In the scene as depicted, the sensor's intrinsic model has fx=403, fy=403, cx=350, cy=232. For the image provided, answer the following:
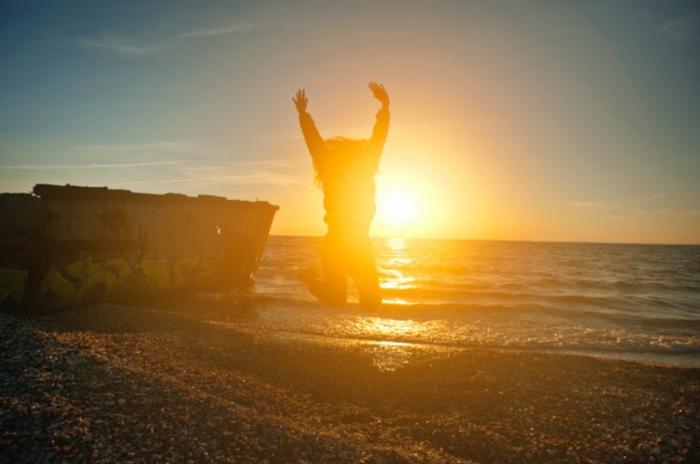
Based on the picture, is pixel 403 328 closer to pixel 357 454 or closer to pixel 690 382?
pixel 690 382

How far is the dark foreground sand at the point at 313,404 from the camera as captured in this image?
10.8 feet

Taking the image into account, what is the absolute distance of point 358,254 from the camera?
15.3ft

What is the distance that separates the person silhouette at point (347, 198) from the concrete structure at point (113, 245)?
6215 mm

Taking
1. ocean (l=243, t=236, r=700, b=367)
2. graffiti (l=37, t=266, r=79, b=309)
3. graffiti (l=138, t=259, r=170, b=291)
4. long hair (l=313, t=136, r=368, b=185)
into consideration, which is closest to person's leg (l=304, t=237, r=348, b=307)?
ocean (l=243, t=236, r=700, b=367)

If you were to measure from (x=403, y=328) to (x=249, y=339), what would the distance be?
4.20 meters

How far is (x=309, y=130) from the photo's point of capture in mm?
4656

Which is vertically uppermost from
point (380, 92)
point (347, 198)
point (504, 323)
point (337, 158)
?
point (380, 92)

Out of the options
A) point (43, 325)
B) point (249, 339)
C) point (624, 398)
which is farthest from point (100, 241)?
point (624, 398)

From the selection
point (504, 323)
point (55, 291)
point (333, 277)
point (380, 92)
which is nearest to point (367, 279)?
point (333, 277)

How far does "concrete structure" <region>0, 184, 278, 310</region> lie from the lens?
7516mm

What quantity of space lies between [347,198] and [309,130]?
36.8 inches

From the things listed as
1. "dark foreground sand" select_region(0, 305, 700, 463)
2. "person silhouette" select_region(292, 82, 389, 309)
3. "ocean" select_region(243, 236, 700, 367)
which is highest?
"person silhouette" select_region(292, 82, 389, 309)

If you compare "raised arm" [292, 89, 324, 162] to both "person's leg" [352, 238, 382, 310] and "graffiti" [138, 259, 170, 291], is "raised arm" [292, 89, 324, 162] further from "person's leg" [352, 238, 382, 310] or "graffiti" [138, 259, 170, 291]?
"graffiti" [138, 259, 170, 291]

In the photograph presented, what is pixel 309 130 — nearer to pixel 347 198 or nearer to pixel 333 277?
pixel 347 198
